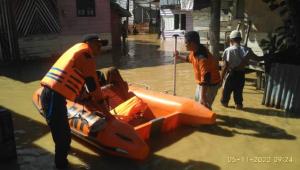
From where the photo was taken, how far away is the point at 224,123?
25.7 feet

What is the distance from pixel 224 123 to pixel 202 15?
1464 centimetres

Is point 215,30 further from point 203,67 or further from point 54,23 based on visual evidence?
point 54,23

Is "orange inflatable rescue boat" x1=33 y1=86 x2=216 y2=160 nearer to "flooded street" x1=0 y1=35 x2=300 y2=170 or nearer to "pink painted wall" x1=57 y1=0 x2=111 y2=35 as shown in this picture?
"flooded street" x1=0 y1=35 x2=300 y2=170

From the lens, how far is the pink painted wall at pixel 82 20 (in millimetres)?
18984

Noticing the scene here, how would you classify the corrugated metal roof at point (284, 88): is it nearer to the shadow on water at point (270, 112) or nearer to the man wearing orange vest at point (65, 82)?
the shadow on water at point (270, 112)

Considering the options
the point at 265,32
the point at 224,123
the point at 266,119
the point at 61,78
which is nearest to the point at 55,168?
the point at 61,78

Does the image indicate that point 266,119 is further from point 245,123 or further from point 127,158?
point 127,158

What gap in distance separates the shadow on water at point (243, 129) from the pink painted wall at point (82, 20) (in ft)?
43.7

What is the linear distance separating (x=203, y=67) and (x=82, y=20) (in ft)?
46.2

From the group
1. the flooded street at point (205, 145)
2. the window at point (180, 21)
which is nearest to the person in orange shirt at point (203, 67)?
the flooded street at point (205, 145)

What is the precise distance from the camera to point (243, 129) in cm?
745

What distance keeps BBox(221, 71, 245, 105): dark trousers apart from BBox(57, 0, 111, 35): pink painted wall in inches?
499

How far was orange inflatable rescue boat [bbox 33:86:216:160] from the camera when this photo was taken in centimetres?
580

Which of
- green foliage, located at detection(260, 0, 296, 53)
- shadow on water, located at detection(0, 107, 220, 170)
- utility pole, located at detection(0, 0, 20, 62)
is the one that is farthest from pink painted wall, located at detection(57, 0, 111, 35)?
shadow on water, located at detection(0, 107, 220, 170)
